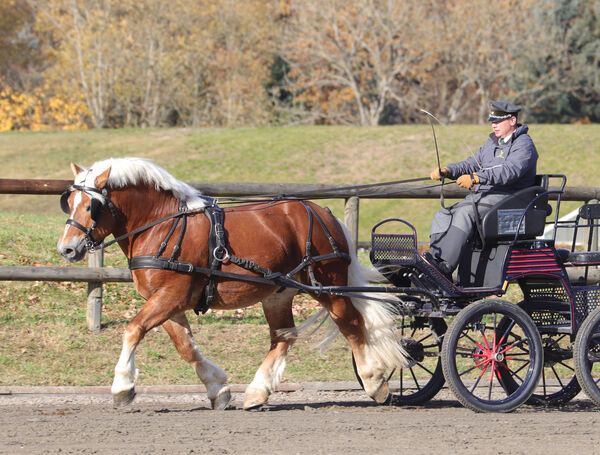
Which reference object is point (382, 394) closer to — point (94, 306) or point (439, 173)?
point (439, 173)

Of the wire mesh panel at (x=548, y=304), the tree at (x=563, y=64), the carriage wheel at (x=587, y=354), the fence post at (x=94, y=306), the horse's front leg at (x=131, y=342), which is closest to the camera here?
the horse's front leg at (x=131, y=342)

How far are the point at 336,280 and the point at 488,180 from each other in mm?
1383

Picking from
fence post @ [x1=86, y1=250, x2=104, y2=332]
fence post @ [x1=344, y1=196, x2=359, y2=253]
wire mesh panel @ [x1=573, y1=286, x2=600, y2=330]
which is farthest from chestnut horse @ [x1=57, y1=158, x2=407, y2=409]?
fence post @ [x1=86, y1=250, x2=104, y2=332]

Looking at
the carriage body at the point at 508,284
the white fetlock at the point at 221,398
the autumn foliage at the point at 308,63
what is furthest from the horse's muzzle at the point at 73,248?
the autumn foliage at the point at 308,63

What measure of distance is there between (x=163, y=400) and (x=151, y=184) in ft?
6.20

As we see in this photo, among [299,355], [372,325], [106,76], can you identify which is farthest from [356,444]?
[106,76]

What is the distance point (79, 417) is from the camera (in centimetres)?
546

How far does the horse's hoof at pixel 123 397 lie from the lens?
18.2 ft

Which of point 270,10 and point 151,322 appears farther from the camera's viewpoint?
point 270,10

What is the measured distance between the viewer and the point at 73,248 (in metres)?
5.62

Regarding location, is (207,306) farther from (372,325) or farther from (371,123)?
(371,123)

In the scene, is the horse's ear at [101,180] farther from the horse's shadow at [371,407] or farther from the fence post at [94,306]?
the fence post at [94,306]

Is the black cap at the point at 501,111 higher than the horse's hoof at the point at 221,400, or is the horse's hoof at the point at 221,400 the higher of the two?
the black cap at the point at 501,111

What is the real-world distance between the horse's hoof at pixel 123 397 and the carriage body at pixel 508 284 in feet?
7.02
